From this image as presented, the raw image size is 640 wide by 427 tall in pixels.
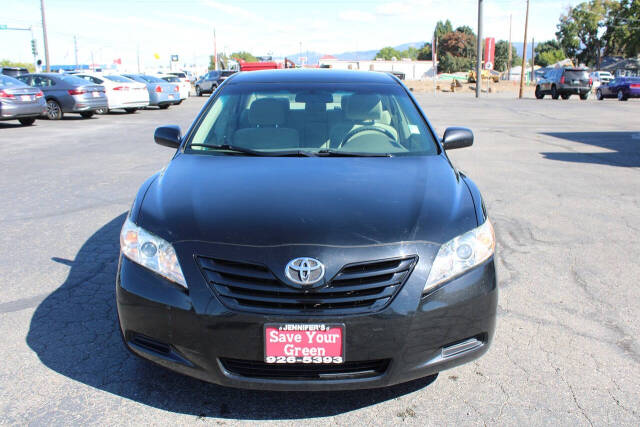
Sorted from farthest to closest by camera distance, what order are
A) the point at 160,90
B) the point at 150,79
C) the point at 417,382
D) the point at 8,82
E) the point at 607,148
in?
the point at 150,79, the point at 160,90, the point at 8,82, the point at 607,148, the point at 417,382

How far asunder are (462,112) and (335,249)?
22.5m

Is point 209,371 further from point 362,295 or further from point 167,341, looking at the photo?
point 362,295

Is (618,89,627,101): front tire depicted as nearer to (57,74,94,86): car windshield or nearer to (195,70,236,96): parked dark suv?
(195,70,236,96): parked dark suv

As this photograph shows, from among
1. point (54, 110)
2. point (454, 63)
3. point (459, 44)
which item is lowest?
point (54, 110)

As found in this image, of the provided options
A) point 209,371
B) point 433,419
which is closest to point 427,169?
point 433,419

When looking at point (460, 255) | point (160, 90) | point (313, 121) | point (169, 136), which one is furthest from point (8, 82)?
point (460, 255)

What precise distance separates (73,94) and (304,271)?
1878 cm

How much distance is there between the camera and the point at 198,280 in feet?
8.20

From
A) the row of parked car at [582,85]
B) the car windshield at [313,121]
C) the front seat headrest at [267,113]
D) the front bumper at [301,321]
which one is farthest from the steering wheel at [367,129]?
the row of parked car at [582,85]

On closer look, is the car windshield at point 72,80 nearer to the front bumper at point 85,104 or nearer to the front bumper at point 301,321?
the front bumper at point 85,104

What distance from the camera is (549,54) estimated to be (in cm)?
13112

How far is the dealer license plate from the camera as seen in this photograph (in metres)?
2.40

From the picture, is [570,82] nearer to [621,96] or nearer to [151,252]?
[621,96]

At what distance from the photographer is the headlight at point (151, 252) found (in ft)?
8.45
